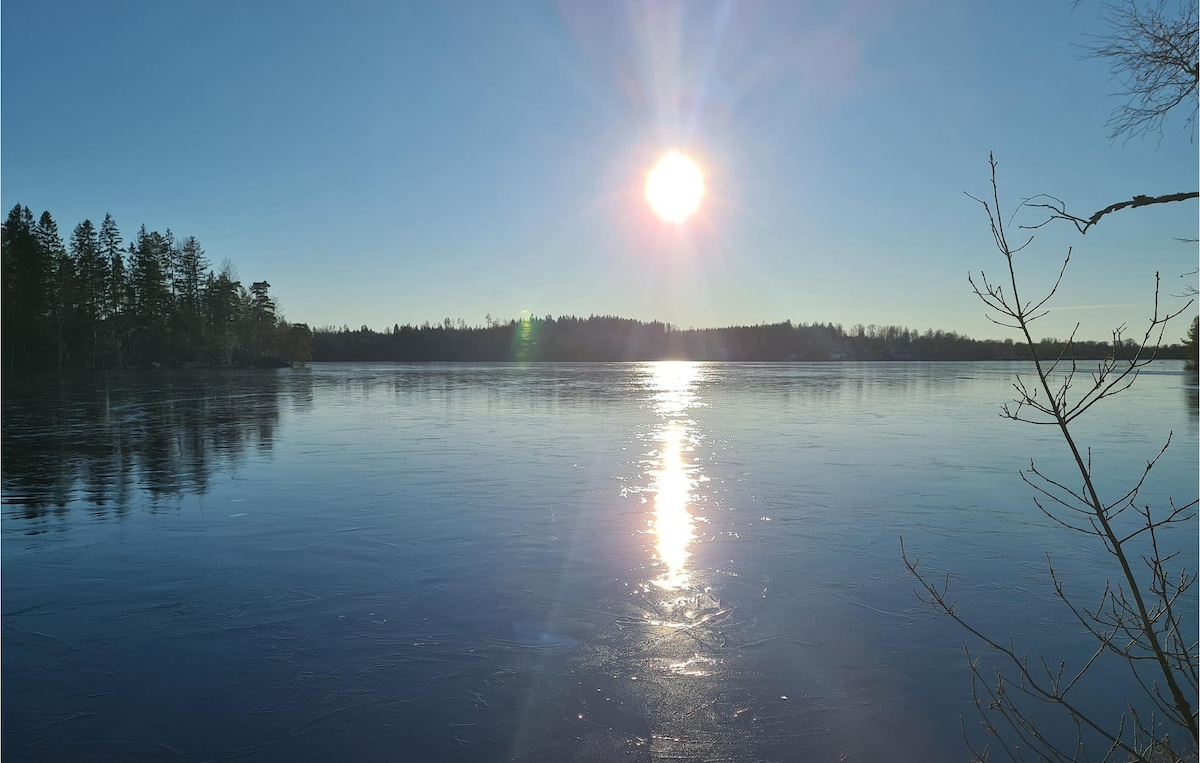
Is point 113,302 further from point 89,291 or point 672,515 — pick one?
point 672,515

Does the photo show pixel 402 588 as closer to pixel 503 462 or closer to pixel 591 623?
pixel 591 623

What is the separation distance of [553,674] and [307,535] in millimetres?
4409

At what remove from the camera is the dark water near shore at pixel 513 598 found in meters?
4.29

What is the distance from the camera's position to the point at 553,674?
4926 mm

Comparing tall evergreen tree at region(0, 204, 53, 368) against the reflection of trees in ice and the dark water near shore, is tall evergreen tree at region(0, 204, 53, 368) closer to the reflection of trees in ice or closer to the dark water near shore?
the reflection of trees in ice

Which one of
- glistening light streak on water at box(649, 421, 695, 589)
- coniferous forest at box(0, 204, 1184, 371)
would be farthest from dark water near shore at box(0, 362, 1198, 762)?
coniferous forest at box(0, 204, 1184, 371)

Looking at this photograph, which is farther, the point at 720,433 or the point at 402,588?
the point at 720,433

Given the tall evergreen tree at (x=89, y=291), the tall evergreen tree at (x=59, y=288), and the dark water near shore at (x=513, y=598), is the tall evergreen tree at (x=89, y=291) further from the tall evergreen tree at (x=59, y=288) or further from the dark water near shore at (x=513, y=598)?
the dark water near shore at (x=513, y=598)

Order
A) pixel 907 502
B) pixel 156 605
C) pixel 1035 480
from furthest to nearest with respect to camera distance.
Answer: pixel 1035 480, pixel 907 502, pixel 156 605

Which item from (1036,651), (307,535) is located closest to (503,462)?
(307,535)

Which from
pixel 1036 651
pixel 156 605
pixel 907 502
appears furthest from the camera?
pixel 907 502

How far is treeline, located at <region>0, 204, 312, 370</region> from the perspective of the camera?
54500mm

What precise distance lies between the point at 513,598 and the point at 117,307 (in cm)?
6955

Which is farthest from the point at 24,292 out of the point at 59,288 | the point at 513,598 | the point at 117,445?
the point at 513,598
